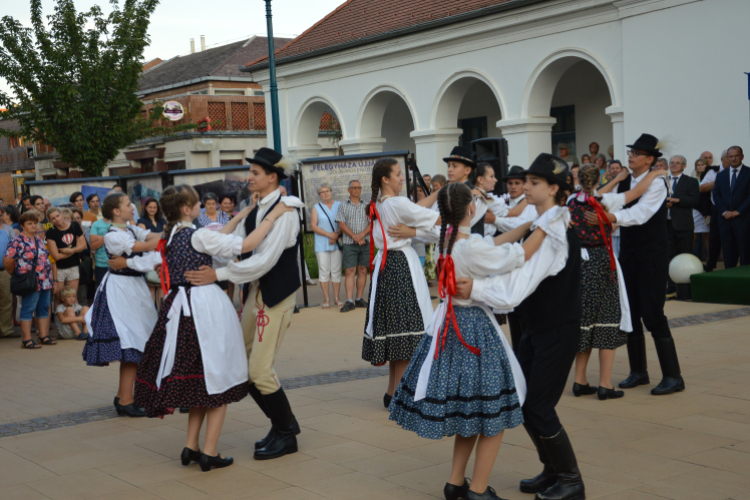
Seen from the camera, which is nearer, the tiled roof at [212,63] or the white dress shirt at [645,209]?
the white dress shirt at [645,209]

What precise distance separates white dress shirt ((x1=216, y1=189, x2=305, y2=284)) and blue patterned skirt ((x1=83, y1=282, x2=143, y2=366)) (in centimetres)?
189

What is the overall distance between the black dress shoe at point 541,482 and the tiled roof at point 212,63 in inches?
1315

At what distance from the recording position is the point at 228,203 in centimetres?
1173

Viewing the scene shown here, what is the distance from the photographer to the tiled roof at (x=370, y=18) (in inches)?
726

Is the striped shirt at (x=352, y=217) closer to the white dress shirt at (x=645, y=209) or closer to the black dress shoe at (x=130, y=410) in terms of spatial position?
the black dress shoe at (x=130, y=410)

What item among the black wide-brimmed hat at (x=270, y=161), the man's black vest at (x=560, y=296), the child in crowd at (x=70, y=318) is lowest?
the child in crowd at (x=70, y=318)

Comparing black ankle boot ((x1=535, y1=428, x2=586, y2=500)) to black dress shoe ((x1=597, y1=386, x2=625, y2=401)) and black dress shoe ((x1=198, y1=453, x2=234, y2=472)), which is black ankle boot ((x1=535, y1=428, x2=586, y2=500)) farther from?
black dress shoe ((x1=597, y1=386, x2=625, y2=401))

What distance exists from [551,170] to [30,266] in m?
7.85

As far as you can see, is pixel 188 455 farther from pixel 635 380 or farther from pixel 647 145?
pixel 647 145

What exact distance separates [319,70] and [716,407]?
17.6m

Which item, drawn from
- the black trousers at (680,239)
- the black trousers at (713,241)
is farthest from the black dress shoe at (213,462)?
the black trousers at (713,241)

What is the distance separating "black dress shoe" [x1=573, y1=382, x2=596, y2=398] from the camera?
6406mm

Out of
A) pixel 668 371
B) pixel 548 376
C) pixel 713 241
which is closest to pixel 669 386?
pixel 668 371

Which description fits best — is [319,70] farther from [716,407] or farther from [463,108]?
[716,407]
